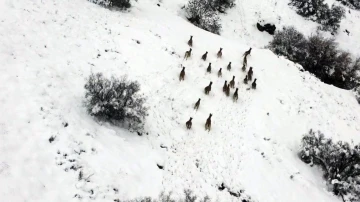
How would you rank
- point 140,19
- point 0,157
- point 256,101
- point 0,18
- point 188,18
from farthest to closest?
point 188,18, point 140,19, point 256,101, point 0,18, point 0,157

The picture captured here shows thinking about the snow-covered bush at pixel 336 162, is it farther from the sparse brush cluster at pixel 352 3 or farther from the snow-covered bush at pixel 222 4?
the sparse brush cluster at pixel 352 3

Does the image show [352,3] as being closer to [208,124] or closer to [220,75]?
[220,75]

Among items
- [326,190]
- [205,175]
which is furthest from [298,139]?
[205,175]

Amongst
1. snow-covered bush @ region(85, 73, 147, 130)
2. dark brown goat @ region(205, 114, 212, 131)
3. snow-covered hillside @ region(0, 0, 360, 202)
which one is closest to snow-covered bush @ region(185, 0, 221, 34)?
snow-covered hillside @ region(0, 0, 360, 202)

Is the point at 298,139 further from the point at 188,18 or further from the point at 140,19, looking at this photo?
the point at 188,18

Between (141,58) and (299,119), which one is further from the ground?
(141,58)

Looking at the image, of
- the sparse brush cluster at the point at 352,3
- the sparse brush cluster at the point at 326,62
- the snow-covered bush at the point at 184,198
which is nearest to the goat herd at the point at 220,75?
the snow-covered bush at the point at 184,198
